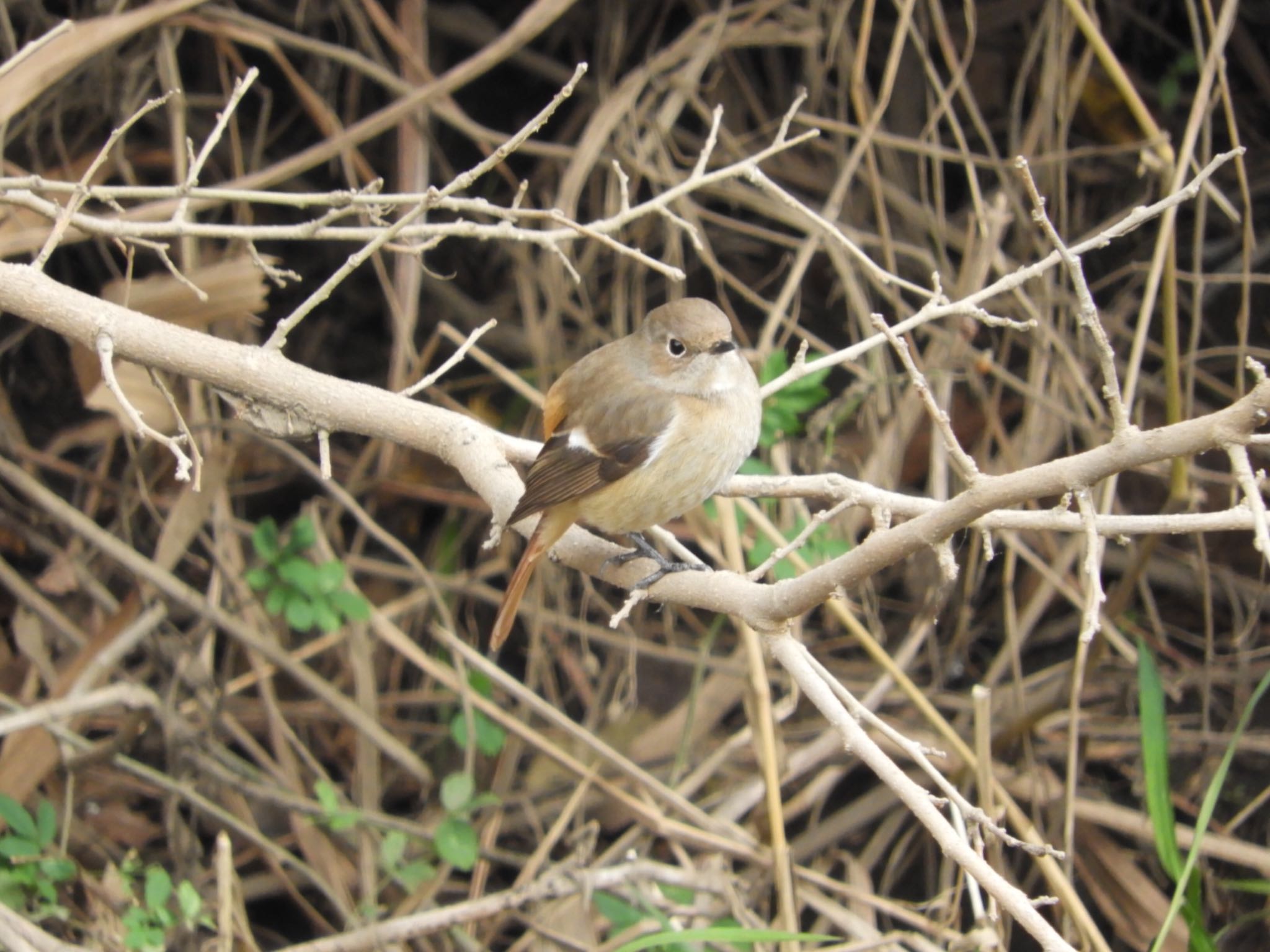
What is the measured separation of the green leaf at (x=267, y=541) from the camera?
11.3ft

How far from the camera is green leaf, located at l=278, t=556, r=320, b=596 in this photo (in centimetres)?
336

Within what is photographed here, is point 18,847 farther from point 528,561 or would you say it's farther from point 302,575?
point 528,561

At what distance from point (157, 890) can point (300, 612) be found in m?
0.79

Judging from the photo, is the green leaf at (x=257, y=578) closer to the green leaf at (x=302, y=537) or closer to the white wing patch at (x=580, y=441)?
the green leaf at (x=302, y=537)

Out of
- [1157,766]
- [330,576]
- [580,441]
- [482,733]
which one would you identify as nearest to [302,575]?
[330,576]

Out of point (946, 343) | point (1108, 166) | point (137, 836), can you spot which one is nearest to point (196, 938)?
point (137, 836)

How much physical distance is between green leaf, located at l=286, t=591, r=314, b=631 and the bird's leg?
964mm

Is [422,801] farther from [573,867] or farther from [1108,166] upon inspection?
[1108,166]

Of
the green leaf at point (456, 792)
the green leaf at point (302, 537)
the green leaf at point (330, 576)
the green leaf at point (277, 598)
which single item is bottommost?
the green leaf at point (456, 792)

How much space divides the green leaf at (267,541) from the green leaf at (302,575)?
63 mm

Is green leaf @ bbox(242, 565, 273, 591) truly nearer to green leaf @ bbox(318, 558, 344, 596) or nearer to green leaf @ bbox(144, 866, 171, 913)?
green leaf @ bbox(318, 558, 344, 596)

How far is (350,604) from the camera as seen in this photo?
3.41m

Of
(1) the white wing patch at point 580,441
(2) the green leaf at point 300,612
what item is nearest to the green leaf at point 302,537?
(2) the green leaf at point 300,612

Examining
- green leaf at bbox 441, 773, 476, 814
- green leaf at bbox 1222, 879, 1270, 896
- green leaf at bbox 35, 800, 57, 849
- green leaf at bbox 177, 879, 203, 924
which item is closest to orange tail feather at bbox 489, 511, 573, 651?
green leaf at bbox 441, 773, 476, 814
